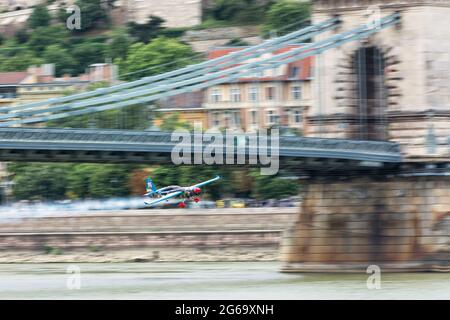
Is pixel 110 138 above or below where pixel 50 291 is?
above

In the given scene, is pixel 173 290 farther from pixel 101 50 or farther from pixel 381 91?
pixel 101 50

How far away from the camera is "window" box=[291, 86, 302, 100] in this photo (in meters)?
54.5

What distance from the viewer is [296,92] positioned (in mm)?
55719

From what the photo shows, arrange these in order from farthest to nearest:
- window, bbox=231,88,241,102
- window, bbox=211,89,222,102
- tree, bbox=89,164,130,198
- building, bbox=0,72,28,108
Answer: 1. building, bbox=0,72,28,108
2. tree, bbox=89,164,130,198
3. window, bbox=211,89,222,102
4. window, bbox=231,88,241,102

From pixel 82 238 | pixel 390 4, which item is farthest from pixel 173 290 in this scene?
pixel 82 238

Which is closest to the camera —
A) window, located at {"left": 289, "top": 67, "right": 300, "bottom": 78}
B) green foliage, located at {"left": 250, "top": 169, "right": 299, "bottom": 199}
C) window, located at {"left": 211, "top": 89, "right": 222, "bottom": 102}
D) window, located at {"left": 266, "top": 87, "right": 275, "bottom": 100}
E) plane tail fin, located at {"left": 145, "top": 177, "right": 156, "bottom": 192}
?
window, located at {"left": 266, "top": 87, "right": 275, "bottom": 100}

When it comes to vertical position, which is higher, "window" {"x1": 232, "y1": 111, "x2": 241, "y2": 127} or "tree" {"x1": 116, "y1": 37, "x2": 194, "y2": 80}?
"tree" {"x1": 116, "y1": 37, "x2": 194, "y2": 80}

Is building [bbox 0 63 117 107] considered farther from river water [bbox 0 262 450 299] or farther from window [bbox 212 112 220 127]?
river water [bbox 0 262 450 299]

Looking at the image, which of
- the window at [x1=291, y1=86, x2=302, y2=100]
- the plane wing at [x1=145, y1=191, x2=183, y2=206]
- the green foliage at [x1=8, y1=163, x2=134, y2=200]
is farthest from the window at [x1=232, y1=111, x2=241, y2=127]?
the green foliage at [x1=8, y1=163, x2=134, y2=200]

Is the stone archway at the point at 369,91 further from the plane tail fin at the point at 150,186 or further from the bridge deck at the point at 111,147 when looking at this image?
the plane tail fin at the point at 150,186

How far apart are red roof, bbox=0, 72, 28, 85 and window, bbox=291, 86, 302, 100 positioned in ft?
51.6

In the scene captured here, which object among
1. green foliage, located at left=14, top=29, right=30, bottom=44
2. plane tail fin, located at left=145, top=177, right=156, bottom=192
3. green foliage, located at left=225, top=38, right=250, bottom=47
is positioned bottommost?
plane tail fin, located at left=145, top=177, right=156, bottom=192

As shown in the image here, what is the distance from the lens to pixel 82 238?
5594 centimetres
